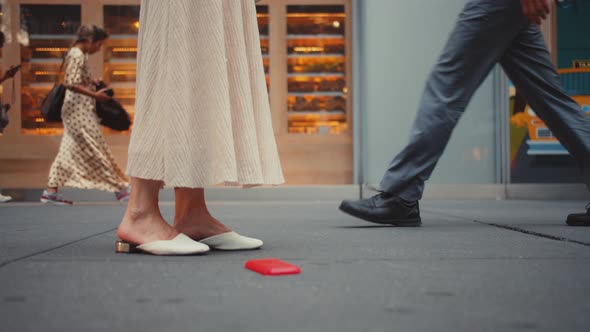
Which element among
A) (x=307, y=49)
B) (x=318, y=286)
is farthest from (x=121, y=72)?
(x=318, y=286)

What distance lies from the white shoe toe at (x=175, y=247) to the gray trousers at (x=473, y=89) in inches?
49.5

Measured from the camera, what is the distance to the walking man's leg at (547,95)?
10.6ft

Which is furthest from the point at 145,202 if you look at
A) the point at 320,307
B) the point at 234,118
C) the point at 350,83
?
the point at 350,83

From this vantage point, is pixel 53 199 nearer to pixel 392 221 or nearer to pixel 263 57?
pixel 263 57

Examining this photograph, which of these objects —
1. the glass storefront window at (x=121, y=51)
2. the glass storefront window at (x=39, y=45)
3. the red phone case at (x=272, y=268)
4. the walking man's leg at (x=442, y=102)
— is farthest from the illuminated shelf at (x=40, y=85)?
the red phone case at (x=272, y=268)

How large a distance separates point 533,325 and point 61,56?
7.29 metres

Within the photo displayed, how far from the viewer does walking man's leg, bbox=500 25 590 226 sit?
3.24 m

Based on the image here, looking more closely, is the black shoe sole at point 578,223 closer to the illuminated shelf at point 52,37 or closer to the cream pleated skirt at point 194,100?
the cream pleated skirt at point 194,100

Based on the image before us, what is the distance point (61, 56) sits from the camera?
7641 mm

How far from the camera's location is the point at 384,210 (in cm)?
312

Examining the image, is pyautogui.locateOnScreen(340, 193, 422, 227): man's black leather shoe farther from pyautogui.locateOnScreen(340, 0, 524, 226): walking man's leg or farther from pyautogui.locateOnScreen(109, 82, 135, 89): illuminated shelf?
pyautogui.locateOnScreen(109, 82, 135, 89): illuminated shelf

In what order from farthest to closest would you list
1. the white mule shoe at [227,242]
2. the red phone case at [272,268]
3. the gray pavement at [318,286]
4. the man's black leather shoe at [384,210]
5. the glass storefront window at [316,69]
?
1. the glass storefront window at [316,69]
2. the man's black leather shoe at [384,210]
3. the white mule shoe at [227,242]
4. the red phone case at [272,268]
5. the gray pavement at [318,286]

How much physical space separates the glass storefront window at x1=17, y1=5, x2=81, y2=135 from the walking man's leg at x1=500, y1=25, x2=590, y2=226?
18.1 ft

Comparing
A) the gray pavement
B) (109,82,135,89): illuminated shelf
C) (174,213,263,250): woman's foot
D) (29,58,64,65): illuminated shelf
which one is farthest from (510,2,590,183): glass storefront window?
(174,213,263,250): woman's foot
